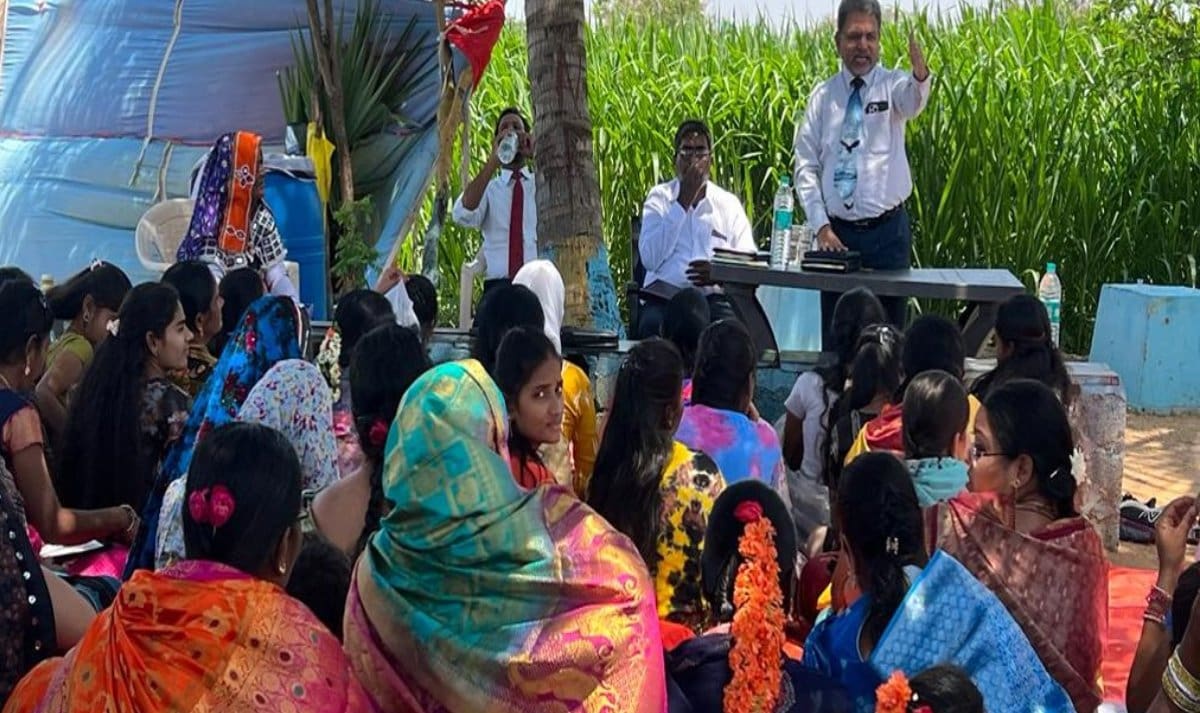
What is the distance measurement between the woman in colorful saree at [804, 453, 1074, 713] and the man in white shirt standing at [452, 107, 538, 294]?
499 cm

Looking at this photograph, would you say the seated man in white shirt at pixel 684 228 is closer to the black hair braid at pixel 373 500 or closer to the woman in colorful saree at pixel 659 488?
the woman in colorful saree at pixel 659 488

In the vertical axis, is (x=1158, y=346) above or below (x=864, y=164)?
below

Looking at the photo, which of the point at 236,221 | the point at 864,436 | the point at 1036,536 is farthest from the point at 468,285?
the point at 1036,536

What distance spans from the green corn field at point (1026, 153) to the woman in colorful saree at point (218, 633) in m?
8.34

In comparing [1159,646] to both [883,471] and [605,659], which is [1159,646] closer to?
[883,471]

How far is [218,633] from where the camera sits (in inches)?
100

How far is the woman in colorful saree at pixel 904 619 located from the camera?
301cm

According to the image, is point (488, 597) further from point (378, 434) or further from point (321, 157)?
point (321, 157)

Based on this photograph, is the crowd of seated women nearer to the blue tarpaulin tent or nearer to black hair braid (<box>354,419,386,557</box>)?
black hair braid (<box>354,419,386,557</box>)

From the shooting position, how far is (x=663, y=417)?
159 inches

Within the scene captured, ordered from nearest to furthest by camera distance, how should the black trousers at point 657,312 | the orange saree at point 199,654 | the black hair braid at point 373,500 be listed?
the orange saree at point 199,654
the black hair braid at point 373,500
the black trousers at point 657,312

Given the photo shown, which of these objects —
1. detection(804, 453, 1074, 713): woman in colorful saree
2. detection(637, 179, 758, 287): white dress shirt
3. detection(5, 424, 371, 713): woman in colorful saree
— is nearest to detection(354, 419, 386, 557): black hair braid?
detection(5, 424, 371, 713): woman in colorful saree

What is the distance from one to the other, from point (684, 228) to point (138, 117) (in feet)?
13.5

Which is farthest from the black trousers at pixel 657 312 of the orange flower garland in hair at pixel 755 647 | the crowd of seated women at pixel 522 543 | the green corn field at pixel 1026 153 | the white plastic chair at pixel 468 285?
the orange flower garland in hair at pixel 755 647
